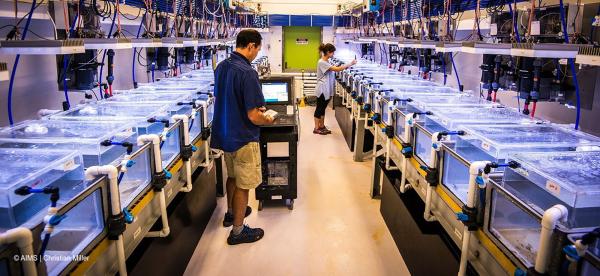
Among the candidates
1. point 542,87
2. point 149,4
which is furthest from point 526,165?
point 149,4

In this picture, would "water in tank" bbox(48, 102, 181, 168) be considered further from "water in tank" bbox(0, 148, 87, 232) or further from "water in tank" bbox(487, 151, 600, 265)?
"water in tank" bbox(487, 151, 600, 265)

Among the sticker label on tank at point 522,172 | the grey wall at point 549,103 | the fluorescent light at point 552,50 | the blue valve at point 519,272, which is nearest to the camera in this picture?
the blue valve at point 519,272

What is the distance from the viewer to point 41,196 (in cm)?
150

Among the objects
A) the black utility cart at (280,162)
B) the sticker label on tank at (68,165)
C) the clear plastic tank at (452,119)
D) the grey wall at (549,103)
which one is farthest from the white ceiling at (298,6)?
the sticker label on tank at (68,165)

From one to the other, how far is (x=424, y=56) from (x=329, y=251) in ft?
8.42

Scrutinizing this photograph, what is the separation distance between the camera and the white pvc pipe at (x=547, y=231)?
1.21m

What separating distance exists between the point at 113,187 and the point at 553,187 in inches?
63.0

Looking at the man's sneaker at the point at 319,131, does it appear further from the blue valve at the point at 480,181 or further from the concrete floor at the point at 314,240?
the blue valve at the point at 480,181

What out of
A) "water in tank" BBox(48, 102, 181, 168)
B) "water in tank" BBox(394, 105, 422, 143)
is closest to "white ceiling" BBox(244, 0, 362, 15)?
"water in tank" BBox(394, 105, 422, 143)

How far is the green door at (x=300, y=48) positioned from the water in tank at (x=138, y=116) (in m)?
8.01

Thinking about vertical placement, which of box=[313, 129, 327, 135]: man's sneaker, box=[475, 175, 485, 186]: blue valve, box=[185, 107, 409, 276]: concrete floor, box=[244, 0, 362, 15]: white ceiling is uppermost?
box=[244, 0, 362, 15]: white ceiling

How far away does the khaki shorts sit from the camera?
2980 mm

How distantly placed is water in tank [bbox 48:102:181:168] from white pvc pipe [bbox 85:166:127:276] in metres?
0.70

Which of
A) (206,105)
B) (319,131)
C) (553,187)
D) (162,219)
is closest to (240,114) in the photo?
(206,105)
